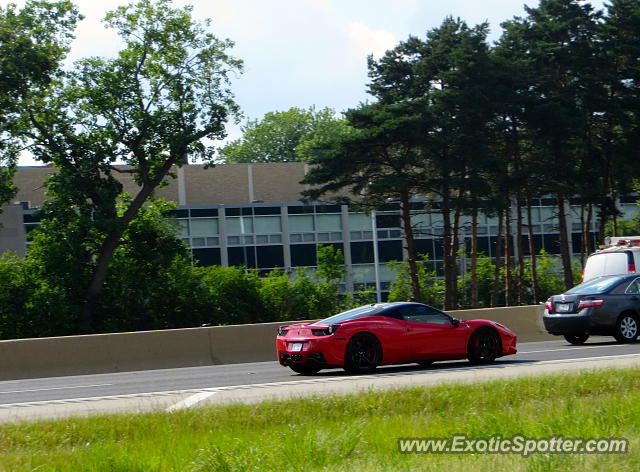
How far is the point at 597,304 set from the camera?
21922 millimetres

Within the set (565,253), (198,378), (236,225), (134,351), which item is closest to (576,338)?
(198,378)

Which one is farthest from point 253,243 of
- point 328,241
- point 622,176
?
point 622,176

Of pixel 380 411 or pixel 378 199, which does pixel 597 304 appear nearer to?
pixel 380 411

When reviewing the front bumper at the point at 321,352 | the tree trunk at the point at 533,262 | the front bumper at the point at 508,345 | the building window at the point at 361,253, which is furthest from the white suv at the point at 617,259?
the building window at the point at 361,253

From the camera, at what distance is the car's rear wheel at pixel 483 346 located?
1781 cm

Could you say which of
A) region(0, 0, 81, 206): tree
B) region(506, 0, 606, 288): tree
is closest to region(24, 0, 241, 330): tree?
region(0, 0, 81, 206): tree

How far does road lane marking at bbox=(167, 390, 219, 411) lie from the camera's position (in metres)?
12.5

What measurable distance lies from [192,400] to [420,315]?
5.31m

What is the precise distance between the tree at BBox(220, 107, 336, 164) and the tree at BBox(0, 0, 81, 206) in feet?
326

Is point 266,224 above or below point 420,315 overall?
above

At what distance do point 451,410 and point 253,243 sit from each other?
56192 millimetres

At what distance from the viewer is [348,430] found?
30.3 feet

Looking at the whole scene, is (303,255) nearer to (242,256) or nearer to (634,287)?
(242,256)

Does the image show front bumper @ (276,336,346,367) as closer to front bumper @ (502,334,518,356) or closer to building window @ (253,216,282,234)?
Answer: front bumper @ (502,334,518,356)
